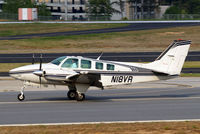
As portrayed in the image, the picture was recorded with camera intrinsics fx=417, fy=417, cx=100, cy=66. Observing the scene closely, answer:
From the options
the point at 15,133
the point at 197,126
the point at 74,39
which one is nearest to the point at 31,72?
the point at 15,133

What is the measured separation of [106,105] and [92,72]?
1.93m

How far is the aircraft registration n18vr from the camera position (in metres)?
20.1

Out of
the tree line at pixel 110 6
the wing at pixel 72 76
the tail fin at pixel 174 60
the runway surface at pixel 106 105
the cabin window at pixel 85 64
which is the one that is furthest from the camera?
the tree line at pixel 110 6

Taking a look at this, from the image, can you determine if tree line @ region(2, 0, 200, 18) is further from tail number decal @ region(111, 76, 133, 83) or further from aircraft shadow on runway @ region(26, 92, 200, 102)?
tail number decal @ region(111, 76, 133, 83)

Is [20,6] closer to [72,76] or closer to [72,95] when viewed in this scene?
[72,95]

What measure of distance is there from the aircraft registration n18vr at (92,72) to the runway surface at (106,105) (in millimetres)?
936

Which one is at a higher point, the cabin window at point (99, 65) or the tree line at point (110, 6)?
the tree line at point (110, 6)

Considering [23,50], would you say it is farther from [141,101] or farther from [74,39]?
[141,101]

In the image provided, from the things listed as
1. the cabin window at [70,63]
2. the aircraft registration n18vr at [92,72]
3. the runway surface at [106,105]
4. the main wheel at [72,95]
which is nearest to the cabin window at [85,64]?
the aircraft registration n18vr at [92,72]

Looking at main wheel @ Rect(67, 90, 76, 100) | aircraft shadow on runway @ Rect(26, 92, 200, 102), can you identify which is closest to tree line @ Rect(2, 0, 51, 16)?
aircraft shadow on runway @ Rect(26, 92, 200, 102)

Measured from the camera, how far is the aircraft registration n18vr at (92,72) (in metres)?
20.1

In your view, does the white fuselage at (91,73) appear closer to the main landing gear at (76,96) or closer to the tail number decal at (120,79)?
the tail number decal at (120,79)

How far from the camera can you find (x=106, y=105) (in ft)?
63.9

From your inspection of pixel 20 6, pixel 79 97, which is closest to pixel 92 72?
pixel 79 97
